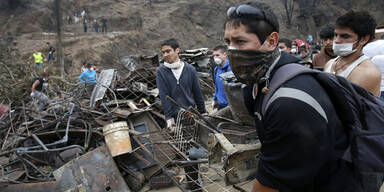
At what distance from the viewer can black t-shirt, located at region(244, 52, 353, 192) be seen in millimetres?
983

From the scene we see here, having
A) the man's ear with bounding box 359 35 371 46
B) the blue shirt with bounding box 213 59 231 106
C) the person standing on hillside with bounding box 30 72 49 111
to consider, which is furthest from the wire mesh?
the person standing on hillside with bounding box 30 72 49 111

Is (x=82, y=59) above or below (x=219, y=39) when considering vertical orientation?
below

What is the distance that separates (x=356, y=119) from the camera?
1091 mm

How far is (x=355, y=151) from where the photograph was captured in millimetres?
Answer: 1069

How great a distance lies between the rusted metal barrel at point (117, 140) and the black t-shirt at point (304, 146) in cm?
270

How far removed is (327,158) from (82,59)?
22527 mm

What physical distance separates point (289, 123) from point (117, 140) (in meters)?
2.96

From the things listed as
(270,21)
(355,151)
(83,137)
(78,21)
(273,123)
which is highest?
(78,21)

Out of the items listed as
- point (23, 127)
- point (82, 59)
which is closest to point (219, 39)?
point (82, 59)

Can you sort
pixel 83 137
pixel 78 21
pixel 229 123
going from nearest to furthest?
pixel 229 123 < pixel 83 137 < pixel 78 21

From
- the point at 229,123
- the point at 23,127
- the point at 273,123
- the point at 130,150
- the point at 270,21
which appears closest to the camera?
the point at 273,123

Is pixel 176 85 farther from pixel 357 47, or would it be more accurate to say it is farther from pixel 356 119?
pixel 356 119

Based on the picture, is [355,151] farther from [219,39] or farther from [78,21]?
[78,21]

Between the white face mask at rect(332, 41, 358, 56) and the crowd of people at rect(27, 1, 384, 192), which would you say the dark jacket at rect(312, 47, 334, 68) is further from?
the crowd of people at rect(27, 1, 384, 192)
